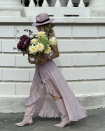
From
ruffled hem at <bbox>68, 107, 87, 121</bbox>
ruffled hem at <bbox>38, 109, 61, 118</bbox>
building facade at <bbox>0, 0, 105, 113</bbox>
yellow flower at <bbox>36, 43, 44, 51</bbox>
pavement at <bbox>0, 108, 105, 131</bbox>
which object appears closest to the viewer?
yellow flower at <bbox>36, 43, 44, 51</bbox>

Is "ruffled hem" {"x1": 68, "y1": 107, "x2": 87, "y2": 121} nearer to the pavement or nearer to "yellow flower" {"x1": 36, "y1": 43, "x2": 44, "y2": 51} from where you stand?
the pavement

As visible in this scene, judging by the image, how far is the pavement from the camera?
6.21 m

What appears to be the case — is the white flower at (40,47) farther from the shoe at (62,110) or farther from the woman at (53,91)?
the shoe at (62,110)

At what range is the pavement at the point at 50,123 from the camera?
6215mm

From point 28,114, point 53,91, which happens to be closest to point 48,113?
point 28,114

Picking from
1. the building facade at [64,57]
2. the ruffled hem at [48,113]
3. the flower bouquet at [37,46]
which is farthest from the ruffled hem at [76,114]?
the building facade at [64,57]

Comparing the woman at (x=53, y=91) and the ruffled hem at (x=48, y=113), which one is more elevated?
the woman at (x=53, y=91)

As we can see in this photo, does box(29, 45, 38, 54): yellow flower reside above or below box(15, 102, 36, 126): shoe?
above

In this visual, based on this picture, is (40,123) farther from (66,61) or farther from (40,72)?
Result: (66,61)

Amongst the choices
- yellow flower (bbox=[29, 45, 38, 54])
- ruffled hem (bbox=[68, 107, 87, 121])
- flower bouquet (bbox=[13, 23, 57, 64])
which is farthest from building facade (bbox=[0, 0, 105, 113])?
yellow flower (bbox=[29, 45, 38, 54])

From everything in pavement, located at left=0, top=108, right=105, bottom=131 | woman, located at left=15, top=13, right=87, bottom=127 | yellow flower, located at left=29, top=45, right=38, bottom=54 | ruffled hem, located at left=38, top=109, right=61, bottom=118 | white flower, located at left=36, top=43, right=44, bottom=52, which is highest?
white flower, located at left=36, top=43, right=44, bottom=52

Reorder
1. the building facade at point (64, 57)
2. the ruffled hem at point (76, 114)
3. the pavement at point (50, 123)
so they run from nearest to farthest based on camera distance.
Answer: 1. the ruffled hem at point (76, 114)
2. the pavement at point (50, 123)
3. the building facade at point (64, 57)

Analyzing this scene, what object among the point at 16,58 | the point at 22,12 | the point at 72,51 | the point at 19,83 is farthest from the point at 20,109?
the point at 22,12

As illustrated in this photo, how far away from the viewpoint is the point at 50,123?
6578mm
